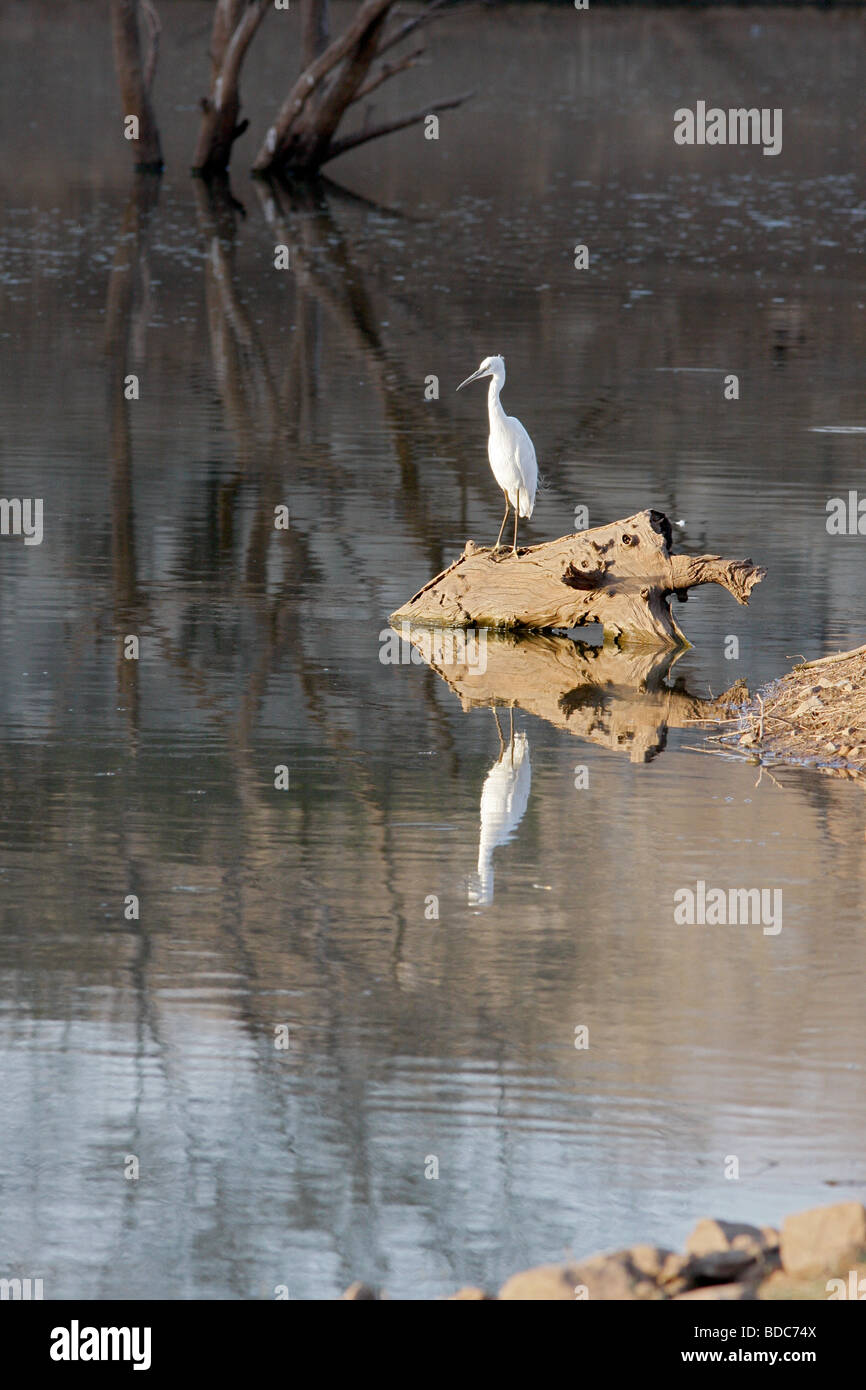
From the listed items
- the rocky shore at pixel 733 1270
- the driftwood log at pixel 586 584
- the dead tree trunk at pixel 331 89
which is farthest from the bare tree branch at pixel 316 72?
the rocky shore at pixel 733 1270

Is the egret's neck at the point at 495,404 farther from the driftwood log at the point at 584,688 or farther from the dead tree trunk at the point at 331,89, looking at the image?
the dead tree trunk at the point at 331,89

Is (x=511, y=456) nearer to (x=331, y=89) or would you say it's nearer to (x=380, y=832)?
(x=380, y=832)

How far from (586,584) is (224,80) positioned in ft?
88.7

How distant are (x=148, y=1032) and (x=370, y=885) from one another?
160 cm

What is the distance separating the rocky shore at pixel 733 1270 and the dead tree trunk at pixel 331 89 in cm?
2934

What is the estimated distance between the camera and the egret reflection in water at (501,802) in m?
8.44

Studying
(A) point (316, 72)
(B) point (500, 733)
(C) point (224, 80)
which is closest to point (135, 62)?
(C) point (224, 80)

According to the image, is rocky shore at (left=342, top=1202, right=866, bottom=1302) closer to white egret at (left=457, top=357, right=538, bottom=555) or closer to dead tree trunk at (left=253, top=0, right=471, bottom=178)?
white egret at (left=457, top=357, right=538, bottom=555)

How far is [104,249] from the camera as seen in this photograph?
30875mm

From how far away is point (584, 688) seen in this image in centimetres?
1132

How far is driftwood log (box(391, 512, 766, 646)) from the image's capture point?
1159 cm

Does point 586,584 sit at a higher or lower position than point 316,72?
lower

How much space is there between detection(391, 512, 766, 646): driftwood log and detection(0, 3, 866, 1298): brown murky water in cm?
31
